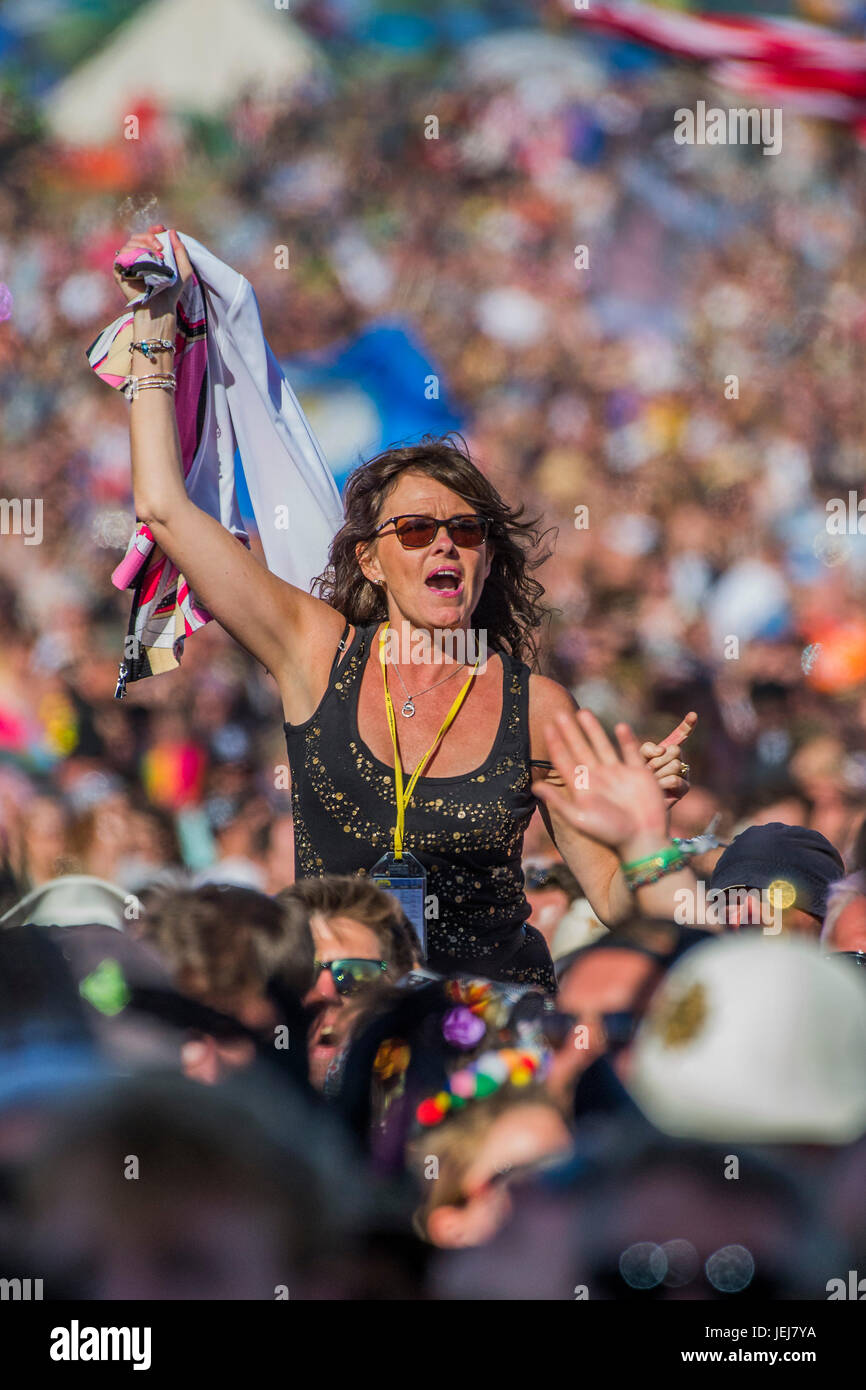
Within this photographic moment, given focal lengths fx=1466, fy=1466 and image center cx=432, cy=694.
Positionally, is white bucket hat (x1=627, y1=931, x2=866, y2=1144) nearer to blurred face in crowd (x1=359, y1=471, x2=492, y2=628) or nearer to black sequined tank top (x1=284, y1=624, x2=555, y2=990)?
black sequined tank top (x1=284, y1=624, x2=555, y2=990)

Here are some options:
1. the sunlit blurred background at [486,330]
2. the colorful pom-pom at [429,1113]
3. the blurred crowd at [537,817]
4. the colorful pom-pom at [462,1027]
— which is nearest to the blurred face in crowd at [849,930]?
the blurred crowd at [537,817]

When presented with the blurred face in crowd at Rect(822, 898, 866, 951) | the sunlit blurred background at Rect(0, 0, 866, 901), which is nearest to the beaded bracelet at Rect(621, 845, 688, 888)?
the blurred face in crowd at Rect(822, 898, 866, 951)

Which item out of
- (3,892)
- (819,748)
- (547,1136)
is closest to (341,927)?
(547,1136)

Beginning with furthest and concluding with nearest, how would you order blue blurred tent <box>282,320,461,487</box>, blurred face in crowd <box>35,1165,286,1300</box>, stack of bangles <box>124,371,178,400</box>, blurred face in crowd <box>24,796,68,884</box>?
blue blurred tent <box>282,320,461,487</box> < blurred face in crowd <box>24,796,68,884</box> < stack of bangles <box>124,371,178,400</box> < blurred face in crowd <box>35,1165,286,1300</box>

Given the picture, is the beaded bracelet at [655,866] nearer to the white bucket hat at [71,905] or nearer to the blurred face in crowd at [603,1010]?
the blurred face in crowd at [603,1010]

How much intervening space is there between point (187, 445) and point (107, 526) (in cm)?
403

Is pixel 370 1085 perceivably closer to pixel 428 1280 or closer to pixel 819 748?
pixel 428 1280

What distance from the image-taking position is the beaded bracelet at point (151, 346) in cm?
287

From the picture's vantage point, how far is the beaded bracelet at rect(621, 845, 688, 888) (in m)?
2.18

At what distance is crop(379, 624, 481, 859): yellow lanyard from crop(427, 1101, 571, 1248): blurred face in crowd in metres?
1.08

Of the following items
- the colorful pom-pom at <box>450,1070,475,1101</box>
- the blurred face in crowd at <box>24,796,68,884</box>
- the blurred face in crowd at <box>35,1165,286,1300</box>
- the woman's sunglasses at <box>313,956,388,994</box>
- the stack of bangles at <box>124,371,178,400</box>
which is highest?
the stack of bangles at <box>124,371,178,400</box>

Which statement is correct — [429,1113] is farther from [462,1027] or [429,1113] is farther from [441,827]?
[441,827]

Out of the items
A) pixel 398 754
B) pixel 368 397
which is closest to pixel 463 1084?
pixel 398 754

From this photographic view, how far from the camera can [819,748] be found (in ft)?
17.4
